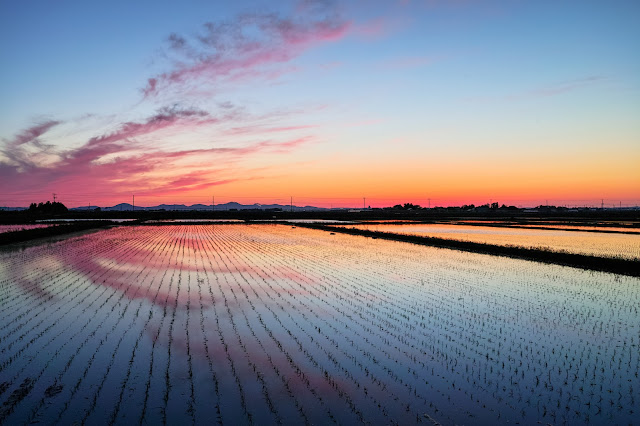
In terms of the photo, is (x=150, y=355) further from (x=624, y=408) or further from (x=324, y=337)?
(x=624, y=408)

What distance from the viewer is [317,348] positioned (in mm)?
7109

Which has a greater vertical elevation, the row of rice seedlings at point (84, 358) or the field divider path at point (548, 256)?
the field divider path at point (548, 256)

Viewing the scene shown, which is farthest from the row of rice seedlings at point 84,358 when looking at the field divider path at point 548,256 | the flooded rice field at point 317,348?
the field divider path at point 548,256

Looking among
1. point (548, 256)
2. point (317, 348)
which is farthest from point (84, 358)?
point (548, 256)

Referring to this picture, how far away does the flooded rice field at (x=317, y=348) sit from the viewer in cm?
503

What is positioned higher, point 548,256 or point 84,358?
point 548,256

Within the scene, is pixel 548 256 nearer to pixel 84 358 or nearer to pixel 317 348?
pixel 317 348

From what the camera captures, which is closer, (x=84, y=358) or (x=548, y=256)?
(x=84, y=358)

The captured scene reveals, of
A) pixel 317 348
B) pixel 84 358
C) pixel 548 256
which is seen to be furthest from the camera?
pixel 548 256

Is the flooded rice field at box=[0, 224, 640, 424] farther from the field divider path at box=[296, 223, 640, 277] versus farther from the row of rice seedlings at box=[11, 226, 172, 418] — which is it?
the field divider path at box=[296, 223, 640, 277]

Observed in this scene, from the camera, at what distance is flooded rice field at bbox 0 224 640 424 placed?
5031 mm

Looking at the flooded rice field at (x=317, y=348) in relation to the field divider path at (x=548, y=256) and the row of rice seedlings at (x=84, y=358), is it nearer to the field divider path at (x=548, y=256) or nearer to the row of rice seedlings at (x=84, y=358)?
the row of rice seedlings at (x=84, y=358)

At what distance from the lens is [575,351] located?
709cm

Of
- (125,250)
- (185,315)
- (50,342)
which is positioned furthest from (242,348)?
(125,250)
